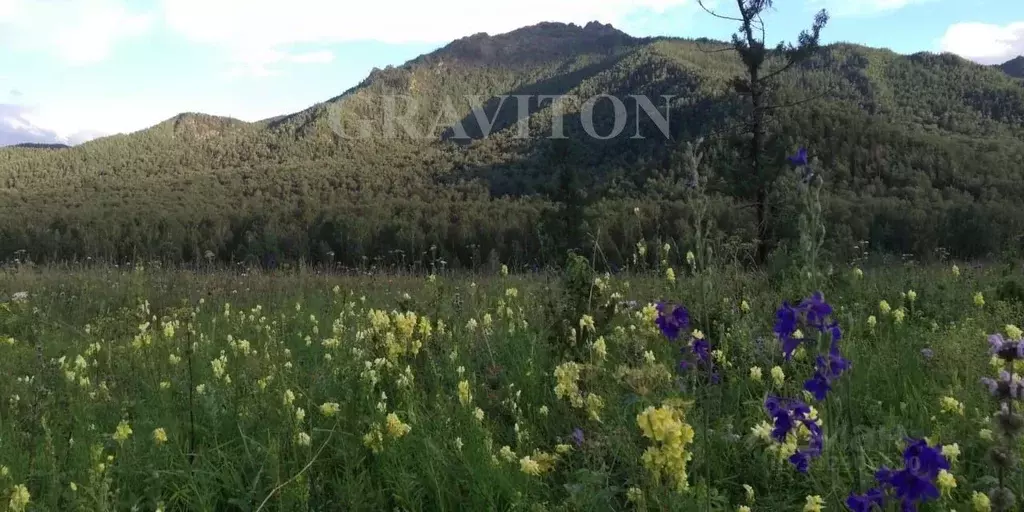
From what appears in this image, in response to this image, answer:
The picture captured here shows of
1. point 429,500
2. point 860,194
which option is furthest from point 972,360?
point 860,194

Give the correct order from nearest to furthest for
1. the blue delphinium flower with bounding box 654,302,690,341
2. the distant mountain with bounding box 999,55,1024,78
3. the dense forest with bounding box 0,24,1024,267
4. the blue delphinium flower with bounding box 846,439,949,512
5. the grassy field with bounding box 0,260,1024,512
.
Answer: the blue delphinium flower with bounding box 846,439,949,512 < the blue delphinium flower with bounding box 654,302,690,341 < the grassy field with bounding box 0,260,1024,512 < the dense forest with bounding box 0,24,1024,267 < the distant mountain with bounding box 999,55,1024,78

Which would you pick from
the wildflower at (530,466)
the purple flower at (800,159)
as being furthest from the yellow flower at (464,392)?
the purple flower at (800,159)

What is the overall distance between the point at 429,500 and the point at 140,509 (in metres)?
1.07

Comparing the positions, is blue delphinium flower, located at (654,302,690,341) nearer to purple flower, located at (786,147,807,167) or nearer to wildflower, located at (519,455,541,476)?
purple flower, located at (786,147,807,167)

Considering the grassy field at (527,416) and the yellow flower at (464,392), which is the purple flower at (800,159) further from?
the yellow flower at (464,392)

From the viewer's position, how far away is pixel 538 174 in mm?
57844

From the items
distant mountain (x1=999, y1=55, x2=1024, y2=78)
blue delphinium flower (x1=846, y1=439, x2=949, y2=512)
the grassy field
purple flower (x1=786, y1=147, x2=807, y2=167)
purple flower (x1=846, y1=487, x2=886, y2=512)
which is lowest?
the grassy field

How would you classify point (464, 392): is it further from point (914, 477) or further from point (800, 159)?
point (914, 477)

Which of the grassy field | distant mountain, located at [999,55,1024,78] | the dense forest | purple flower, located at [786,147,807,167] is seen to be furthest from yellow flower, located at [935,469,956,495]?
distant mountain, located at [999,55,1024,78]

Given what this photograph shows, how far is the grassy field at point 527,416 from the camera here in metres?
1.88

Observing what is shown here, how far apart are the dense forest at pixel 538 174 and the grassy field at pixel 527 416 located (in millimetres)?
1014

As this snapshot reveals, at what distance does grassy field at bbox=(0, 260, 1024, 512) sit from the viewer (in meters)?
1.88

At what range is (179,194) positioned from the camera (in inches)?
2307

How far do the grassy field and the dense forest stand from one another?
3.33 ft
